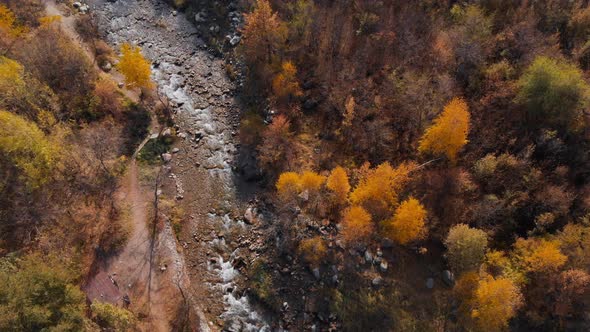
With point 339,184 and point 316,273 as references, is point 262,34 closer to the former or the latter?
point 339,184

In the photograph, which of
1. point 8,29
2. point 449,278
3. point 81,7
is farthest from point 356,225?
point 81,7

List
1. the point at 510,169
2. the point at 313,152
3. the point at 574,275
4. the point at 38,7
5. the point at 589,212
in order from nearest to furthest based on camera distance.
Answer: the point at 574,275 < the point at 589,212 < the point at 510,169 < the point at 313,152 < the point at 38,7

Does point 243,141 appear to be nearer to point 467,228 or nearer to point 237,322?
point 237,322

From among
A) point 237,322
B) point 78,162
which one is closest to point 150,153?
point 78,162

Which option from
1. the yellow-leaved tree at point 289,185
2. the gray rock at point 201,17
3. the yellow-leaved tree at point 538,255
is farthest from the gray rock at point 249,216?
the gray rock at point 201,17

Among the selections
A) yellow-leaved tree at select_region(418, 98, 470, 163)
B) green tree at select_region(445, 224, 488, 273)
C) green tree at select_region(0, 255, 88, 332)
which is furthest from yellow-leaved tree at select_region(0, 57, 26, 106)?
green tree at select_region(445, 224, 488, 273)
